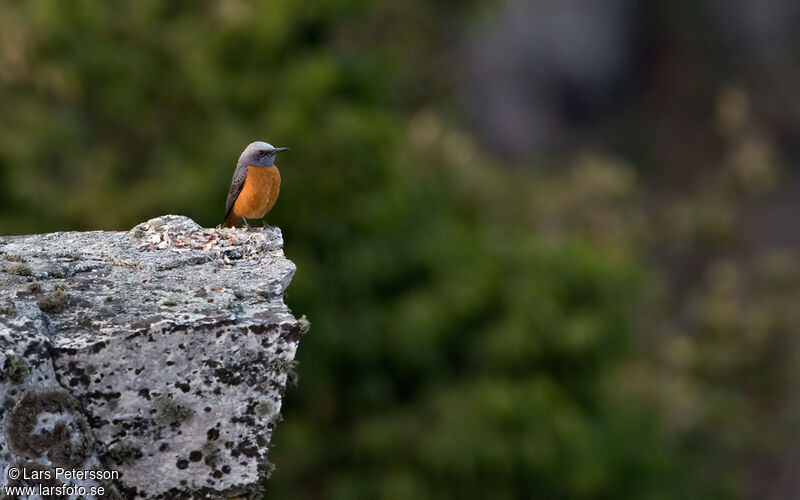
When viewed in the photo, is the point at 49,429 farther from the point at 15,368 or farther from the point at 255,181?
the point at 255,181

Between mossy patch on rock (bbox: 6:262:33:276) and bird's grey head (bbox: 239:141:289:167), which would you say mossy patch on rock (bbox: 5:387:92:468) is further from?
bird's grey head (bbox: 239:141:289:167)

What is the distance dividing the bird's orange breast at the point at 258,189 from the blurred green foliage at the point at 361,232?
6.00 meters

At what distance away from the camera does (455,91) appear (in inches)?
746

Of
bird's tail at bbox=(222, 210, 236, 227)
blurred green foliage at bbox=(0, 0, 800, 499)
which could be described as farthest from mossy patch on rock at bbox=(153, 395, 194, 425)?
blurred green foliage at bbox=(0, 0, 800, 499)

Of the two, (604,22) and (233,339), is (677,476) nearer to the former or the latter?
(604,22)

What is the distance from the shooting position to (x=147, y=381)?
293cm

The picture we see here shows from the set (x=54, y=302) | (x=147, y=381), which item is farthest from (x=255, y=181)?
(x=147, y=381)

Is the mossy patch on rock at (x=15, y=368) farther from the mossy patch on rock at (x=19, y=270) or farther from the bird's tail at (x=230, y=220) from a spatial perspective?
the bird's tail at (x=230, y=220)

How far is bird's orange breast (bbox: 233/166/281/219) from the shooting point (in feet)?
16.7

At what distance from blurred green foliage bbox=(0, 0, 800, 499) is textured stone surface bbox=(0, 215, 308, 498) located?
317 inches

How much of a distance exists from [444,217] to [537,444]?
390 cm

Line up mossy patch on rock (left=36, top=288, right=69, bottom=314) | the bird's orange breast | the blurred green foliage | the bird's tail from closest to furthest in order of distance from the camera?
mossy patch on rock (left=36, top=288, right=69, bottom=314)
the bird's orange breast
the bird's tail
the blurred green foliage

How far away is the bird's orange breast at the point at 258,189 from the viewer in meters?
5.10

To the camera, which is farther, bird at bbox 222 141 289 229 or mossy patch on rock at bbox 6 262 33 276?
bird at bbox 222 141 289 229
